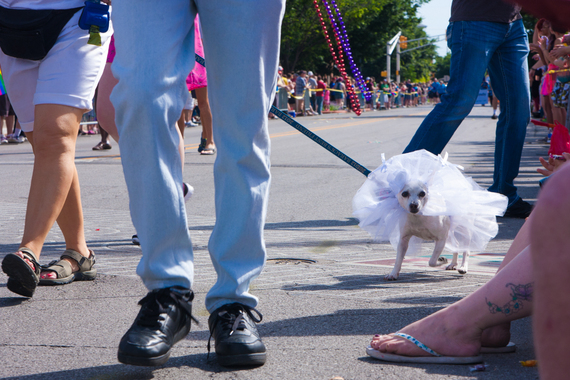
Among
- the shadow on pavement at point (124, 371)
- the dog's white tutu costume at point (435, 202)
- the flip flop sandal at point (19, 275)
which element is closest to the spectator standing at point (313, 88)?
the dog's white tutu costume at point (435, 202)

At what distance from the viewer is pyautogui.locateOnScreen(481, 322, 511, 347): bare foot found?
6.64 feet

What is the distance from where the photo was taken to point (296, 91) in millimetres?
28250

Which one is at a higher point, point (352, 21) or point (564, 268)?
point (352, 21)

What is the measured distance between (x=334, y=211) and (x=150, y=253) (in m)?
3.56

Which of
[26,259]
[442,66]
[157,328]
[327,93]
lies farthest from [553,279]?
[442,66]

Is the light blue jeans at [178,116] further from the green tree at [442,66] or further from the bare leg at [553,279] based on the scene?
the green tree at [442,66]

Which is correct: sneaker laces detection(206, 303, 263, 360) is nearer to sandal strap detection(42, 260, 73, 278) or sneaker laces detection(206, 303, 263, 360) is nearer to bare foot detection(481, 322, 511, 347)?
bare foot detection(481, 322, 511, 347)

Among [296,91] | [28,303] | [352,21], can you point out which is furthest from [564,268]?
[352,21]

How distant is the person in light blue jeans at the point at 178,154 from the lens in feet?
6.26

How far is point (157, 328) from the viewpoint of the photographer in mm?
1866

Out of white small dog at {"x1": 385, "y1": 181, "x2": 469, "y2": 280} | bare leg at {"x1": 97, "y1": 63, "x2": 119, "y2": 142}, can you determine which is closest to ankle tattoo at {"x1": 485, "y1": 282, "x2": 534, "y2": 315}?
white small dog at {"x1": 385, "y1": 181, "x2": 469, "y2": 280}

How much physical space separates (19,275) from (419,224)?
5.93ft

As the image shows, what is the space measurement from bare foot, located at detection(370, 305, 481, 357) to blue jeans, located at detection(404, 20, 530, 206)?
8.22 ft

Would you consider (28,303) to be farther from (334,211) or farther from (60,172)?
(334,211)
